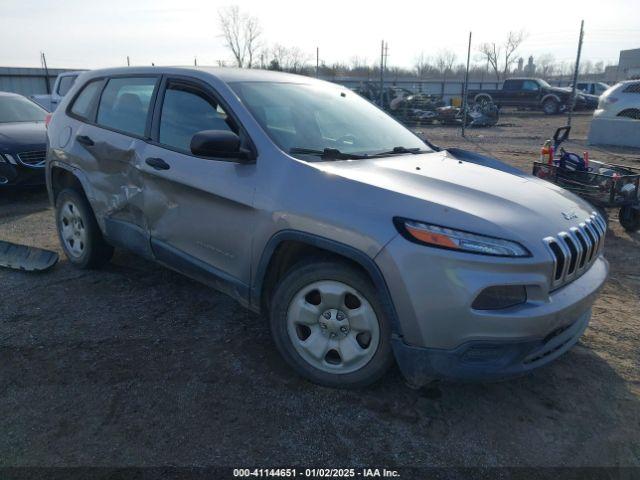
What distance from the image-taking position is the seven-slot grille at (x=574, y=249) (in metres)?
2.49

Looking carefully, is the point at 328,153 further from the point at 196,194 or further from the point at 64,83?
the point at 64,83

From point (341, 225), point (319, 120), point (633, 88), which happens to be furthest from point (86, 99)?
point (633, 88)

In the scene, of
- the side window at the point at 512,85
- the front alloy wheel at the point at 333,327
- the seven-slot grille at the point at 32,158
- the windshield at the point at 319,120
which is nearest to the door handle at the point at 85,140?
the windshield at the point at 319,120

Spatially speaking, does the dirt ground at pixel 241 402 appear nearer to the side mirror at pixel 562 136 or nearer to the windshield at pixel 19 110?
the side mirror at pixel 562 136

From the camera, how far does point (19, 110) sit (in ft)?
28.2

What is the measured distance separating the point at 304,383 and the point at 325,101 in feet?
6.56

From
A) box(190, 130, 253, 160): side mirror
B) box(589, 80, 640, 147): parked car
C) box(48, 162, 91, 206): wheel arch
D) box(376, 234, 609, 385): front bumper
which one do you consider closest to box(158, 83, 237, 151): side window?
box(190, 130, 253, 160): side mirror

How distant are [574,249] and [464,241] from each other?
2.26ft

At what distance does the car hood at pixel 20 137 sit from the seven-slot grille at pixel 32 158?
76mm

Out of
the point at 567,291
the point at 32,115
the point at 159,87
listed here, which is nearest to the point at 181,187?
the point at 159,87

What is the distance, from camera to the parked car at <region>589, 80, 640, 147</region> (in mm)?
13164

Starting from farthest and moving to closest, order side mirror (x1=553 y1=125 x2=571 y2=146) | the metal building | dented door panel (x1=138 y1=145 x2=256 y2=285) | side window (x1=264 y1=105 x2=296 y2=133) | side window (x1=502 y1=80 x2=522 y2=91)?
side window (x1=502 y1=80 x2=522 y2=91) < the metal building < side mirror (x1=553 y1=125 x2=571 y2=146) < side window (x1=264 y1=105 x2=296 y2=133) < dented door panel (x1=138 y1=145 x2=256 y2=285)

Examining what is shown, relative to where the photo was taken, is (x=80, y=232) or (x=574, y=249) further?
(x=80, y=232)

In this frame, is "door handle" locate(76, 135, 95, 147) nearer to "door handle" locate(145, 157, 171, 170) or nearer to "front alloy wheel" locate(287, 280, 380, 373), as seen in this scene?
"door handle" locate(145, 157, 171, 170)
